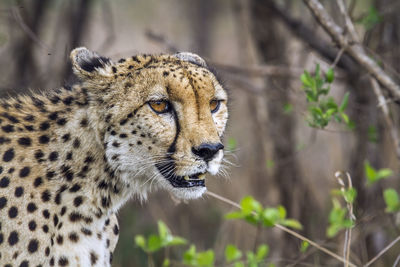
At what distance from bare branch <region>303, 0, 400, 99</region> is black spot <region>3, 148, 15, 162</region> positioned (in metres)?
2.03

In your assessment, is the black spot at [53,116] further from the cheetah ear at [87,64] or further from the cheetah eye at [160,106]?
the cheetah eye at [160,106]

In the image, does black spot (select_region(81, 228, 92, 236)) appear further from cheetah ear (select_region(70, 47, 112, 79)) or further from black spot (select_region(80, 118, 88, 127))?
cheetah ear (select_region(70, 47, 112, 79))

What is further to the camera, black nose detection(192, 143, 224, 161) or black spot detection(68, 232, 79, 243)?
black spot detection(68, 232, 79, 243)

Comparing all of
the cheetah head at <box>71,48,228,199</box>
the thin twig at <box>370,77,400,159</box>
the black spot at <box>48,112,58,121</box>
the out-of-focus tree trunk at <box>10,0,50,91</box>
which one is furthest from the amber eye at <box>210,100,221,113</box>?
the out-of-focus tree trunk at <box>10,0,50,91</box>

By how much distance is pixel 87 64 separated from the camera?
3.17 metres

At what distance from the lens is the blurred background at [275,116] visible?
17.1 feet

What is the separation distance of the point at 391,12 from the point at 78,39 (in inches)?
135

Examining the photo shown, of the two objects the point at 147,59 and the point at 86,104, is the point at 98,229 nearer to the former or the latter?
the point at 86,104

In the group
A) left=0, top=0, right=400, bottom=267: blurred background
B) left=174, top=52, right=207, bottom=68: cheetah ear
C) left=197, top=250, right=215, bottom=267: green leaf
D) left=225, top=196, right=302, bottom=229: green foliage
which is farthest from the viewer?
left=0, top=0, right=400, bottom=267: blurred background

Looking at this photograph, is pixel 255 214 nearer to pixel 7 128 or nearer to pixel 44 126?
pixel 44 126

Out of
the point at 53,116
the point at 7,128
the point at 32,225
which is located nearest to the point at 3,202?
the point at 32,225

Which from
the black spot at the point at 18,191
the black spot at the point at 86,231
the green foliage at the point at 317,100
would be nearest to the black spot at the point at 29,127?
the black spot at the point at 18,191

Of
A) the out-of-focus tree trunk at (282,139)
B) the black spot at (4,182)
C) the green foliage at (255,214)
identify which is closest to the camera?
the black spot at (4,182)

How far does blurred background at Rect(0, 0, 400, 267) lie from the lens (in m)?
5.21
